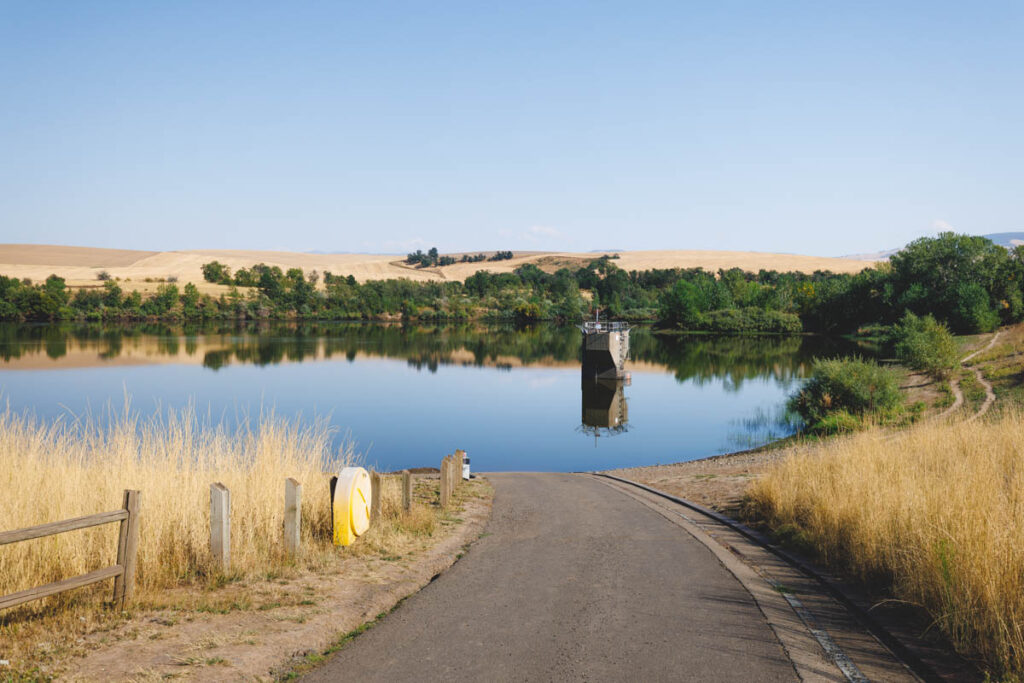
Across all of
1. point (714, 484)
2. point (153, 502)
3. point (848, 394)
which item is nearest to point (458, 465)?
point (714, 484)

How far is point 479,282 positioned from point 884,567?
161 m

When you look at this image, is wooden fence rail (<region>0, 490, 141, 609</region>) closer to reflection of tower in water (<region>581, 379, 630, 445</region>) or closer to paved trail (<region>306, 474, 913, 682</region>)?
paved trail (<region>306, 474, 913, 682</region>)

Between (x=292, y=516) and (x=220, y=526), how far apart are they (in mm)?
1069

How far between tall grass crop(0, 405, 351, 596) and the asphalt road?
255 centimetres

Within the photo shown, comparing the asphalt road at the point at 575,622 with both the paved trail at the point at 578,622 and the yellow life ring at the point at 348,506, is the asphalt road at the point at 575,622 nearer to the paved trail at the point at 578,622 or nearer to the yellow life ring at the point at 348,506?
the paved trail at the point at 578,622

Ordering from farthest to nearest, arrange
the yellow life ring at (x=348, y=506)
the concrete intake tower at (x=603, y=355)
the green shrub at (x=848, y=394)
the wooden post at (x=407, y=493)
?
1. the concrete intake tower at (x=603, y=355)
2. the green shrub at (x=848, y=394)
3. the wooden post at (x=407, y=493)
4. the yellow life ring at (x=348, y=506)

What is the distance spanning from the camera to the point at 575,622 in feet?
23.4

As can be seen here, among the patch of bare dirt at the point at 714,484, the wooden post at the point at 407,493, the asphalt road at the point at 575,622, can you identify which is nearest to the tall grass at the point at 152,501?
the wooden post at the point at 407,493

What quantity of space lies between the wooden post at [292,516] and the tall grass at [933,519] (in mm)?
7017

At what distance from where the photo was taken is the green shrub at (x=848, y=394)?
1234 inches

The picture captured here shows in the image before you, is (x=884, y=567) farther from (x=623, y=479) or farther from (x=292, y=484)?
(x=623, y=479)

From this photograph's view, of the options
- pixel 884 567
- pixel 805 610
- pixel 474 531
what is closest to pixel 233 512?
pixel 474 531

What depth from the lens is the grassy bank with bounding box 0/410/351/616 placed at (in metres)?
7.74

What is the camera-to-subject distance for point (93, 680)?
5441 millimetres
